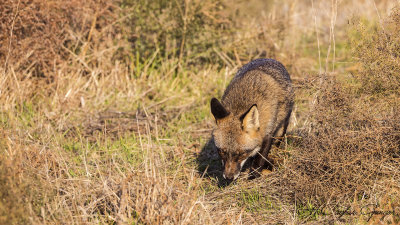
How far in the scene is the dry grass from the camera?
15.8ft

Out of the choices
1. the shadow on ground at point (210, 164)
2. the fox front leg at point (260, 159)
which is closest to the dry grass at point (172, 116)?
the shadow on ground at point (210, 164)

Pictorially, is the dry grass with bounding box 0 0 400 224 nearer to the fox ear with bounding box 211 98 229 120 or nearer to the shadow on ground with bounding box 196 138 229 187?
the shadow on ground with bounding box 196 138 229 187

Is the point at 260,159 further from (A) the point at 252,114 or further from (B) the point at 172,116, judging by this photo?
(B) the point at 172,116

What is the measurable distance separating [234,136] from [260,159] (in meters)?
0.79

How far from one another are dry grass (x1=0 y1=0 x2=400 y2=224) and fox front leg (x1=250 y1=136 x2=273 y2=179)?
18 cm

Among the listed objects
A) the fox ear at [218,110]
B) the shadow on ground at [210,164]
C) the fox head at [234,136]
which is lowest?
the shadow on ground at [210,164]

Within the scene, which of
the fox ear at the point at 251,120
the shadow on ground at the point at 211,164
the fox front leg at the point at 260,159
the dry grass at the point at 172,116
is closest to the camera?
the dry grass at the point at 172,116

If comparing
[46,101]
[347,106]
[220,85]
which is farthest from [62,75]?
[347,106]

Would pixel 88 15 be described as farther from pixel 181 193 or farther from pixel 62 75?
pixel 181 193

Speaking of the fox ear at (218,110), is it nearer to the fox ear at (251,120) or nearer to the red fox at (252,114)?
the red fox at (252,114)

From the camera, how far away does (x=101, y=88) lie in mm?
9445

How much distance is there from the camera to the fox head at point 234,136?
5.75 meters

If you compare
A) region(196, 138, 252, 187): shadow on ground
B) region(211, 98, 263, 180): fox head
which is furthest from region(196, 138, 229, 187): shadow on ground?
region(211, 98, 263, 180): fox head

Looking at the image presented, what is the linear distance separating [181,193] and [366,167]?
220 centimetres
